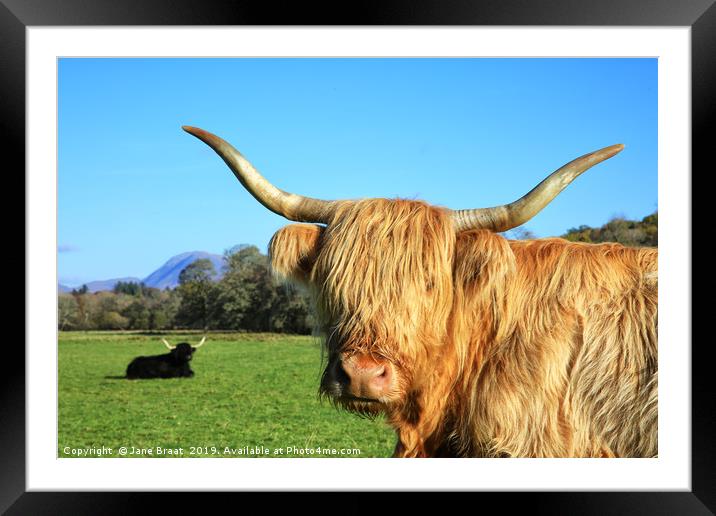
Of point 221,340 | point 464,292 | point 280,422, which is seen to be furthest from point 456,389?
point 221,340

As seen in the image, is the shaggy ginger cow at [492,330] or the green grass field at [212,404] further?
the green grass field at [212,404]

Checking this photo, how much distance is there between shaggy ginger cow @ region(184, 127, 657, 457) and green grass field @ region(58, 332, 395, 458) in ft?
1.94

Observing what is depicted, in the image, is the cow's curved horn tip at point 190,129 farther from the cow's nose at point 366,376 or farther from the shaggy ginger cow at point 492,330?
the cow's nose at point 366,376

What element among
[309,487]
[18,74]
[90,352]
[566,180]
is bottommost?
[90,352]

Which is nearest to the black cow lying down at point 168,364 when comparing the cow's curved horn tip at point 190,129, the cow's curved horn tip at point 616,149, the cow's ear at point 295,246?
the cow's curved horn tip at point 190,129

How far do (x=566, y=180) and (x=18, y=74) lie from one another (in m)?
2.97

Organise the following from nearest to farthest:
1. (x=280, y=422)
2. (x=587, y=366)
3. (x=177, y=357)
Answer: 1. (x=587, y=366)
2. (x=280, y=422)
3. (x=177, y=357)

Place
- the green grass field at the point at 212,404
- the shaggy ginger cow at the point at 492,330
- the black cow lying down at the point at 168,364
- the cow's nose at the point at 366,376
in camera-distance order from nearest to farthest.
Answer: the cow's nose at the point at 366,376 < the shaggy ginger cow at the point at 492,330 < the green grass field at the point at 212,404 < the black cow lying down at the point at 168,364

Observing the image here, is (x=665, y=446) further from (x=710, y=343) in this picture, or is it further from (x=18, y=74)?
(x=18, y=74)

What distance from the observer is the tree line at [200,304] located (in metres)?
15.6

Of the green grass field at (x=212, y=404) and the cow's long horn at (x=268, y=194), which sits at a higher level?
the cow's long horn at (x=268, y=194)

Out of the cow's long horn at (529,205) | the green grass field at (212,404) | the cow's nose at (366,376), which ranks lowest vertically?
the green grass field at (212,404)

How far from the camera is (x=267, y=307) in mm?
16391
